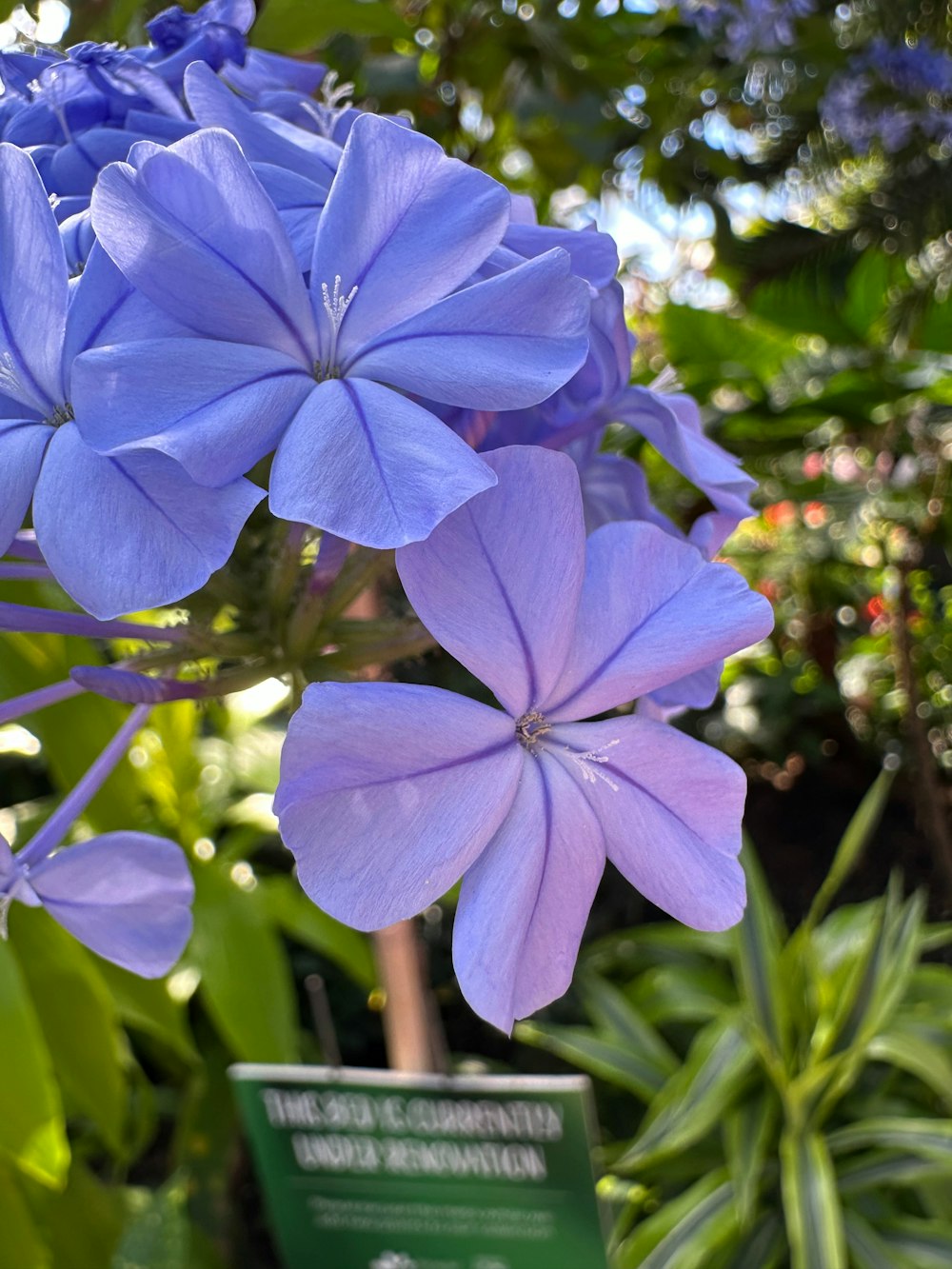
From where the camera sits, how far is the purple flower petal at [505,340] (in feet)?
0.89

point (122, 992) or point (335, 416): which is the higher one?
point (335, 416)

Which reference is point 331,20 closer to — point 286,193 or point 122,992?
point 286,193

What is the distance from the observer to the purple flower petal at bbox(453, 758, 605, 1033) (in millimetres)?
269

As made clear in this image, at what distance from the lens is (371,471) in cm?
25

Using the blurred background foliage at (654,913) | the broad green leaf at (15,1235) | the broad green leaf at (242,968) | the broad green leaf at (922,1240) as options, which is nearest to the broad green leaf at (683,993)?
the blurred background foliage at (654,913)

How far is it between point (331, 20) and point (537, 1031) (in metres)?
0.94

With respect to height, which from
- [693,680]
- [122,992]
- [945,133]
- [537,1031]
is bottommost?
[537,1031]

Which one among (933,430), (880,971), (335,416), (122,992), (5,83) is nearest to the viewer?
(335,416)

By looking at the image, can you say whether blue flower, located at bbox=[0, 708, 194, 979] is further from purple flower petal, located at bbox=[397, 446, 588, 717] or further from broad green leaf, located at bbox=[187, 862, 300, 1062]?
broad green leaf, located at bbox=[187, 862, 300, 1062]

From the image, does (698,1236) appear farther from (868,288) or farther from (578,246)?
(868,288)

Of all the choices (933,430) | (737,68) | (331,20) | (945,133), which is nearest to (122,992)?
(331,20)

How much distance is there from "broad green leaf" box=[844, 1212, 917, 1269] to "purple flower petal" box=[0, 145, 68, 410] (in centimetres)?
102

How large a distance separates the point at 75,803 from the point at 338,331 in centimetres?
18

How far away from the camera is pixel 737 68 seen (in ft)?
3.76
